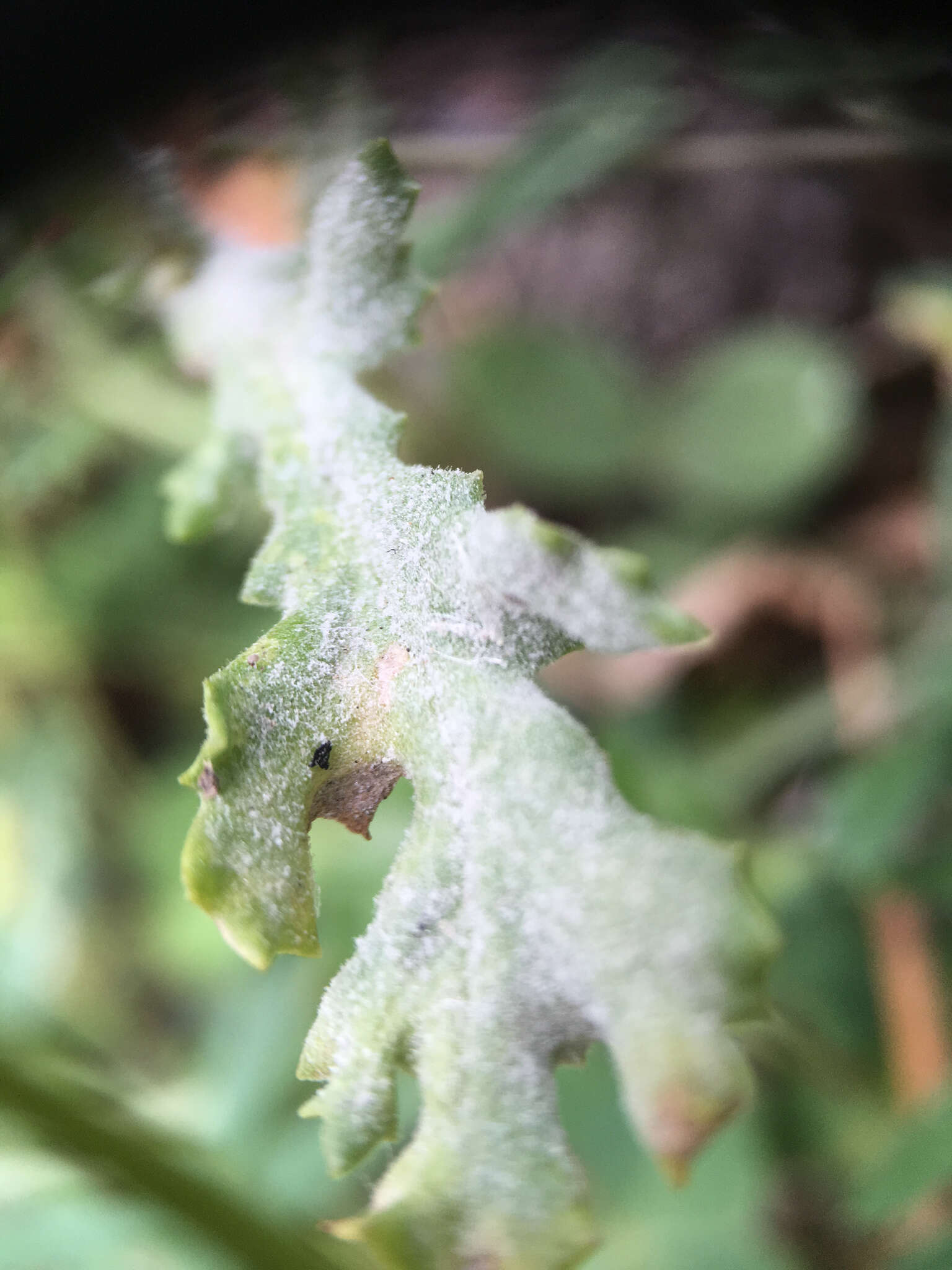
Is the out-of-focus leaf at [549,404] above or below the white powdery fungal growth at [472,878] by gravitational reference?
above

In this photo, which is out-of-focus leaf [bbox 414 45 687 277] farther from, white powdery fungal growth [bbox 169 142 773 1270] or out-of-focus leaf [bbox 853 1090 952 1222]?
out-of-focus leaf [bbox 853 1090 952 1222]

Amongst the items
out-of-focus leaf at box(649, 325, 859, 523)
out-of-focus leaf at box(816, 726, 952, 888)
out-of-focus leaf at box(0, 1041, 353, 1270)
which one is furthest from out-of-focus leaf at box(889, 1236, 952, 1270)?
out-of-focus leaf at box(649, 325, 859, 523)

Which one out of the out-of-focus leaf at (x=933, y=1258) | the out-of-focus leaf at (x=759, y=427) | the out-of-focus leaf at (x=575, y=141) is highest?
the out-of-focus leaf at (x=575, y=141)

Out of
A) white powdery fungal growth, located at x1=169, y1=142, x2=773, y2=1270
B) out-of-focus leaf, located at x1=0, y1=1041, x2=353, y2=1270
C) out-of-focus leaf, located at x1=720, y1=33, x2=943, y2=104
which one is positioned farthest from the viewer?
out-of-focus leaf, located at x1=720, y1=33, x2=943, y2=104

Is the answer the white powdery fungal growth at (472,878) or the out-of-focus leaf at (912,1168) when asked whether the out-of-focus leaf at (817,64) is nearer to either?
the white powdery fungal growth at (472,878)

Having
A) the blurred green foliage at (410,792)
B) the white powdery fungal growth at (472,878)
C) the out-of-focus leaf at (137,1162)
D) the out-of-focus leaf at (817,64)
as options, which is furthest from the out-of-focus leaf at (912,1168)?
the out-of-focus leaf at (817,64)

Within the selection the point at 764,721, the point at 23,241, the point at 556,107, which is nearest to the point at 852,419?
the point at 764,721

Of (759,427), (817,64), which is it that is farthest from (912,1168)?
(759,427)
